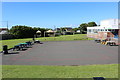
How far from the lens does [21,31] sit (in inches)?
1944

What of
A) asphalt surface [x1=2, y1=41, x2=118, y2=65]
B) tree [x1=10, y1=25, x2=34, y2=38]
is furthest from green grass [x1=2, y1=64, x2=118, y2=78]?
tree [x1=10, y1=25, x2=34, y2=38]

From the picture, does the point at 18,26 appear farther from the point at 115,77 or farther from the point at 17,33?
the point at 115,77

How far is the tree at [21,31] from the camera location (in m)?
48.5

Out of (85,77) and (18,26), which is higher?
(18,26)

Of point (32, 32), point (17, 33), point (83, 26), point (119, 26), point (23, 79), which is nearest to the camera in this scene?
point (23, 79)

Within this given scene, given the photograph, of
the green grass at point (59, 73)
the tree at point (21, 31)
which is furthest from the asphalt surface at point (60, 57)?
the tree at point (21, 31)

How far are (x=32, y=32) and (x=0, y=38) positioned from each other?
1380 cm

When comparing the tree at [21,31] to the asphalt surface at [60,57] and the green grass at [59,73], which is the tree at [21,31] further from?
the green grass at [59,73]

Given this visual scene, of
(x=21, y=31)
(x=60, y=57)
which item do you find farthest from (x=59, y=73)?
(x=21, y=31)

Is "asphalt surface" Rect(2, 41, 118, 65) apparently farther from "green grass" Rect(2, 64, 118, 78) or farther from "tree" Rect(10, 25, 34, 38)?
"tree" Rect(10, 25, 34, 38)

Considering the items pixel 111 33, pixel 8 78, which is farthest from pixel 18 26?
pixel 8 78

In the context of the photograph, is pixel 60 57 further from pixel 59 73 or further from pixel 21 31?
pixel 21 31

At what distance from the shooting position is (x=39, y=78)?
652 cm

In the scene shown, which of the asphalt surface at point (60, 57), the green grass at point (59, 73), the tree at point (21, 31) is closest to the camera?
the green grass at point (59, 73)
